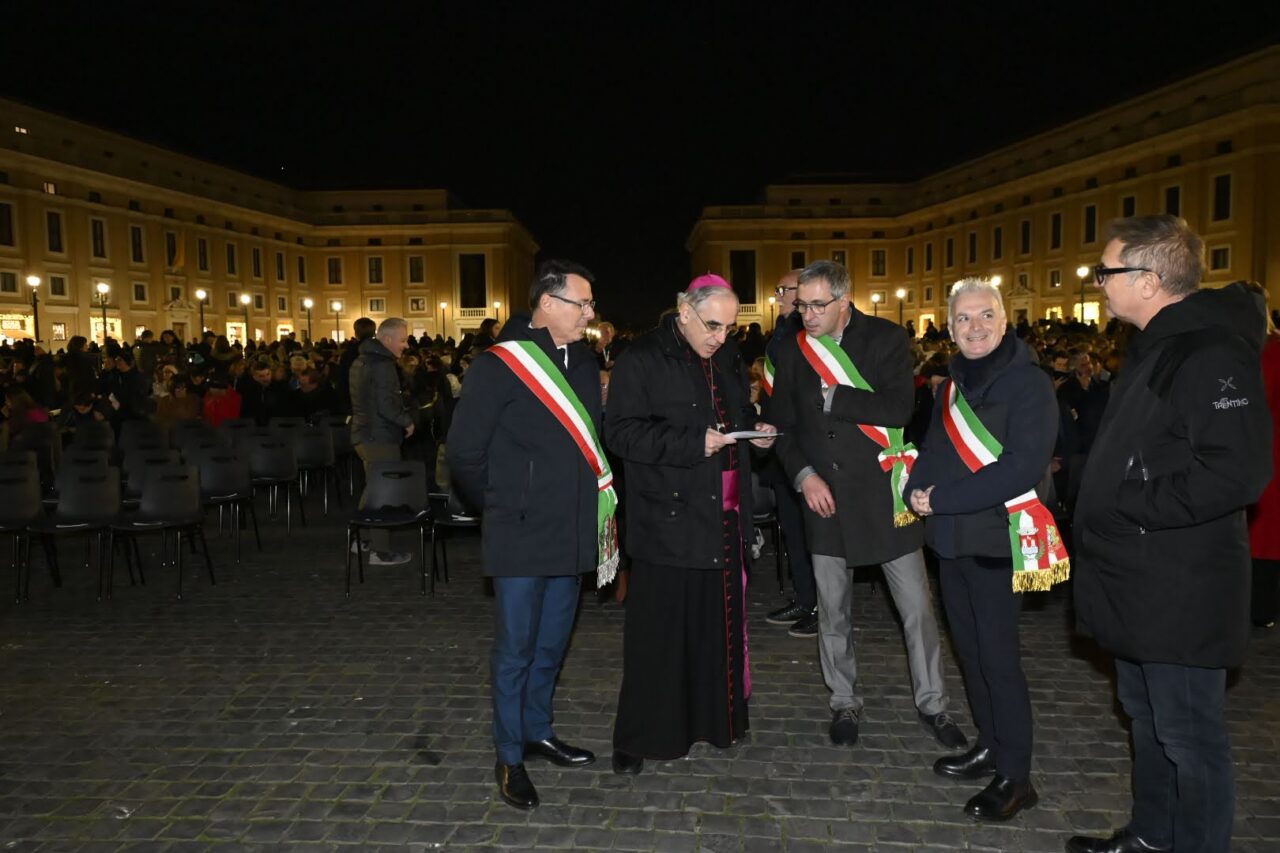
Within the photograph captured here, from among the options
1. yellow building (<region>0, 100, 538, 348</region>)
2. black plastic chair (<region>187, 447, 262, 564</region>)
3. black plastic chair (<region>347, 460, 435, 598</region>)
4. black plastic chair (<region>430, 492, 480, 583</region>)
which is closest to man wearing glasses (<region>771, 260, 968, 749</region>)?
black plastic chair (<region>430, 492, 480, 583</region>)

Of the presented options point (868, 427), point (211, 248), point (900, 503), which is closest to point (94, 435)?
point (868, 427)

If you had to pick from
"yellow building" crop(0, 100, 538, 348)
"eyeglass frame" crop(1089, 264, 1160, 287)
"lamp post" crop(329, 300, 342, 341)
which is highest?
"yellow building" crop(0, 100, 538, 348)

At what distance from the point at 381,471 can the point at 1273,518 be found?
6.03 m

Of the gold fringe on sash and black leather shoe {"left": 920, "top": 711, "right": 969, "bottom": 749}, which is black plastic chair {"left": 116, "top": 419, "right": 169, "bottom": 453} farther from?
the gold fringe on sash

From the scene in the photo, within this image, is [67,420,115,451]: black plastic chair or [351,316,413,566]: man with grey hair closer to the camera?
[351,316,413,566]: man with grey hair

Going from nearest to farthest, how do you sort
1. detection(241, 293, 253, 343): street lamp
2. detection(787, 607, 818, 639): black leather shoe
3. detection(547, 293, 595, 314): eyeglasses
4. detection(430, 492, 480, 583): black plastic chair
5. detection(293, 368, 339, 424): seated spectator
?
detection(547, 293, 595, 314): eyeglasses → detection(787, 607, 818, 639): black leather shoe → detection(430, 492, 480, 583): black plastic chair → detection(293, 368, 339, 424): seated spectator → detection(241, 293, 253, 343): street lamp

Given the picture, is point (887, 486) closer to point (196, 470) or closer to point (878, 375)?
point (878, 375)

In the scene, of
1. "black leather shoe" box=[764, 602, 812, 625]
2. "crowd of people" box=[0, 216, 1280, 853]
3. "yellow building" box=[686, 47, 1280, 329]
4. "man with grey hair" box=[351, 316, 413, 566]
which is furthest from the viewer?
"yellow building" box=[686, 47, 1280, 329]

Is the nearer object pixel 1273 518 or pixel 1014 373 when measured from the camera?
pixel 1014 373

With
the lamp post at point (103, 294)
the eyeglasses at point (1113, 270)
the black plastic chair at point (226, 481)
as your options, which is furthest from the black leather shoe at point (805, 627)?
the lamp post at point (103, 294)

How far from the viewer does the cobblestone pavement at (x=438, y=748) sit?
3467mm

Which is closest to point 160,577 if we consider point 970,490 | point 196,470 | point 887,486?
point 196,470

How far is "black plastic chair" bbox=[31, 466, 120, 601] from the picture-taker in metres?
7.07

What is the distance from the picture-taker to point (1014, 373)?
3.45 metres
